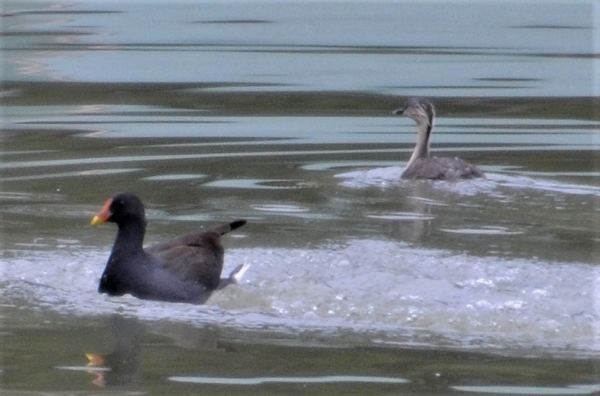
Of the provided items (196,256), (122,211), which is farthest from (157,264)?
(122,211)

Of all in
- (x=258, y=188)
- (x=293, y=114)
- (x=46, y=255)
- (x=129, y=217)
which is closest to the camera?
(x=129, y=217)

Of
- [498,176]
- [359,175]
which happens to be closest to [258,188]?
[359,175]

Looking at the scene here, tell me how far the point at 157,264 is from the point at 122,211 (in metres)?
0.45

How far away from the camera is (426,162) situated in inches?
542

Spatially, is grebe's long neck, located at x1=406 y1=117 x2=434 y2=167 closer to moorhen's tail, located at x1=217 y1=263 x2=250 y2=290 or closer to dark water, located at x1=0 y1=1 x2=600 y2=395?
dark water, located at x1=0 y1=1 x2=600 y2=395

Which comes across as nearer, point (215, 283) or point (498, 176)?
point (215, 283)

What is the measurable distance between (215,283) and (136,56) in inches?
499

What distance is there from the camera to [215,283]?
9.52 m

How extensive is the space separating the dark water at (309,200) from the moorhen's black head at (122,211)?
1.58ft

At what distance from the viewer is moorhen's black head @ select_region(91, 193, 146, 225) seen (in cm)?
950

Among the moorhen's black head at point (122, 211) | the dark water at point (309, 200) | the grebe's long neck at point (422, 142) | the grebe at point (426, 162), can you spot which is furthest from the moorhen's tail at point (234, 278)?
the grebe's long neck at point (422, 142)

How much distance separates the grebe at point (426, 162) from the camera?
13305 mm

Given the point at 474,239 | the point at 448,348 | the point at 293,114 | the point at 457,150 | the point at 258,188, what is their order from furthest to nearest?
the point at 293,114
the point at 457,150
the point at 258,188
the point at 474,239
the point at 448,348

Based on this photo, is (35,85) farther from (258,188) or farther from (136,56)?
(258,188)
